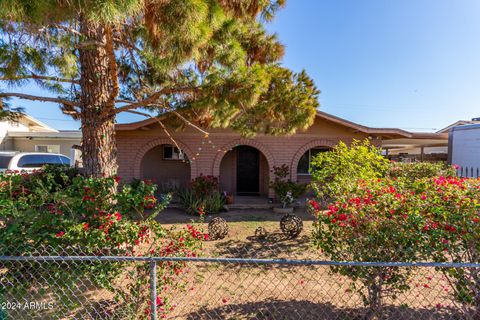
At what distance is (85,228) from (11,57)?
434 centimetres

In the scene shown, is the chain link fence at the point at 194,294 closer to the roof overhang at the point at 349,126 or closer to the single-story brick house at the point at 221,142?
the single-story brick house at the point at 221,142

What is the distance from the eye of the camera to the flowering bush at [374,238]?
8.36 ft

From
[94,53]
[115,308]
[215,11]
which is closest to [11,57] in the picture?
[94,53]

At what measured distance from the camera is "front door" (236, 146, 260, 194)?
11188mm

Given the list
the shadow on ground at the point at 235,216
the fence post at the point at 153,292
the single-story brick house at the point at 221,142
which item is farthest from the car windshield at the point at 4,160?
the fence post at the point at 153,292

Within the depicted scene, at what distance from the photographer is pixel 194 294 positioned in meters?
3.43

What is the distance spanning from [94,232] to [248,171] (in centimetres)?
882

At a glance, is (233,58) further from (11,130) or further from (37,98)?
(11,130)

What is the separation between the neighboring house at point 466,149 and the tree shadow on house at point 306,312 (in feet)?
30.8

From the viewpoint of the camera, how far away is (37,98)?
4.55 metres

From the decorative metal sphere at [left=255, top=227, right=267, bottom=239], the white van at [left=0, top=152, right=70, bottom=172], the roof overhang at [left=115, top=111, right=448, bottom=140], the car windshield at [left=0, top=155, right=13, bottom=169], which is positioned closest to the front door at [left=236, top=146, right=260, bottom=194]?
the roof overhang at [left=115, top=111, right=448, bottom=140]

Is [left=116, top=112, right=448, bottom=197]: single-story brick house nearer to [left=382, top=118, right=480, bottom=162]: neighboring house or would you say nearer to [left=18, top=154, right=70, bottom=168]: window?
[left=382, top=118, right=480, bottom=162]: neighboring house

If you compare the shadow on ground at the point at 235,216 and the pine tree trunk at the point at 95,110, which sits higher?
the pine tree trunk at the point at 95,110

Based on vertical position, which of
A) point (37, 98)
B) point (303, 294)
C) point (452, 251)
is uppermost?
point (37, 98)
